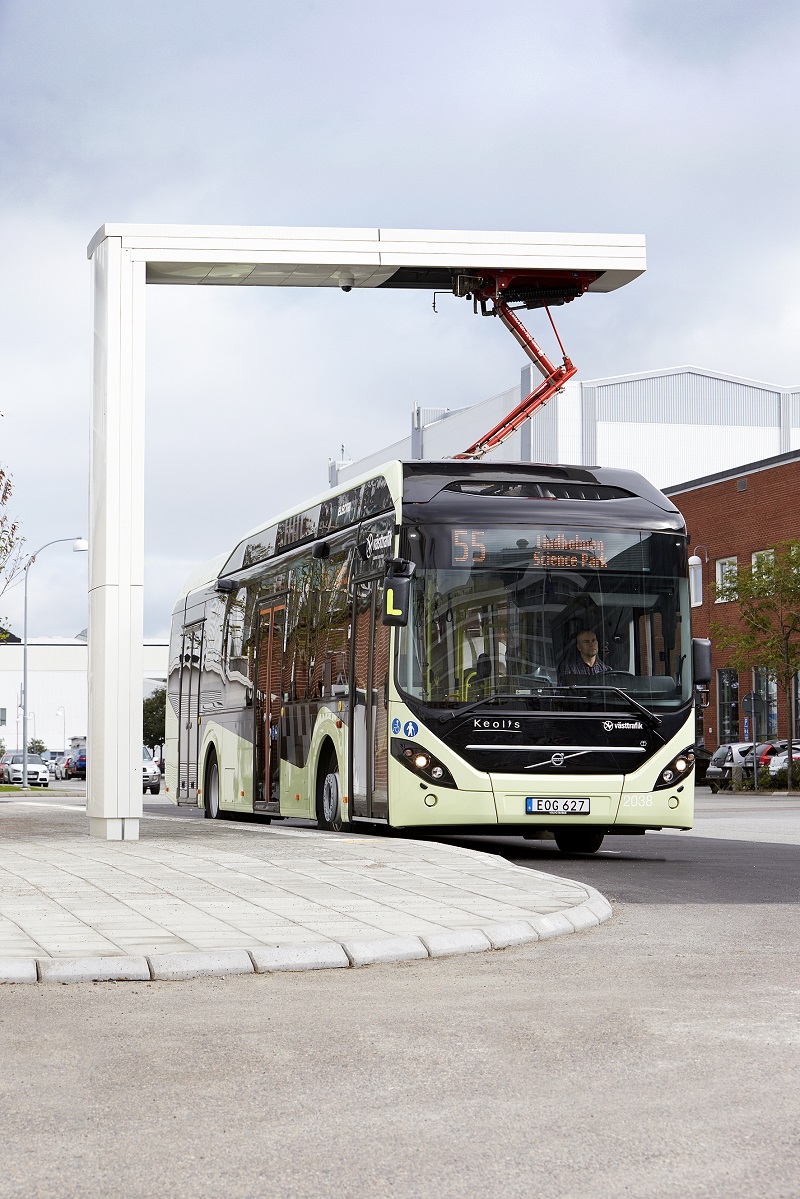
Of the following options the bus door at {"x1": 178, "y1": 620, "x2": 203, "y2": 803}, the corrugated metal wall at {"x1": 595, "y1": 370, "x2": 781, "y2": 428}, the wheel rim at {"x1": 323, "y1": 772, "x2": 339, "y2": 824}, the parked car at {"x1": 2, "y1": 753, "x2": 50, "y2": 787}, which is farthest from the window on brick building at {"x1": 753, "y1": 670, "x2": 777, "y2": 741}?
the wheel rim at {"x1": 323, "y1": 772, "x2": 339, "y2": 824}

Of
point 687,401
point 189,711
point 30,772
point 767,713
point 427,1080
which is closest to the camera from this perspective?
point 427,1080

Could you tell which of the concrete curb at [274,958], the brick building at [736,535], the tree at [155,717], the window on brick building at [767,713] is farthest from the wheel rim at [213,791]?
the tree at [155,717]

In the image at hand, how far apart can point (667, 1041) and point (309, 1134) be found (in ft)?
6.28

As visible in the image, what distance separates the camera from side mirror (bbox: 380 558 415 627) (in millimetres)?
14797

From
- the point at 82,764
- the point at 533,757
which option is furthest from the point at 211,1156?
the point at 82,764

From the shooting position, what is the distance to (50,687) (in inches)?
5118

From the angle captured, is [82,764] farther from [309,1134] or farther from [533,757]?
[309,1134]

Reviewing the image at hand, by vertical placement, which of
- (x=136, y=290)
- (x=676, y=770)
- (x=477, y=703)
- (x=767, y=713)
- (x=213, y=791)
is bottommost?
(x=213, y=791)

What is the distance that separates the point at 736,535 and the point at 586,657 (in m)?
47.9

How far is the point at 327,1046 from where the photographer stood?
6375mm

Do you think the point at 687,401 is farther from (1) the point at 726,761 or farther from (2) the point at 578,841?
(2) the point at 578,841

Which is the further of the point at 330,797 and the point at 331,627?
the point at 330,797

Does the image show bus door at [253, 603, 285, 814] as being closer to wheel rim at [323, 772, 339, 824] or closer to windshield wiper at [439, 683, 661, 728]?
wheel rim at [323, 772, 339, 824]

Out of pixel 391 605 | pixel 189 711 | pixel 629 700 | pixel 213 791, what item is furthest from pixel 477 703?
pixel 189 711
